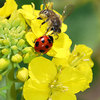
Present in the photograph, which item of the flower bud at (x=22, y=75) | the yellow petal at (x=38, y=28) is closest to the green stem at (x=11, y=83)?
the flower bud at (x=22, y=75)

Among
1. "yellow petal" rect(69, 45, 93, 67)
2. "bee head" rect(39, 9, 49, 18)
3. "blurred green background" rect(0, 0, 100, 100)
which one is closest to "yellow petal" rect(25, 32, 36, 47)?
"bee head" rect(39, 9, 49, 18)

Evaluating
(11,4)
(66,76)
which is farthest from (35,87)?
(11,4)

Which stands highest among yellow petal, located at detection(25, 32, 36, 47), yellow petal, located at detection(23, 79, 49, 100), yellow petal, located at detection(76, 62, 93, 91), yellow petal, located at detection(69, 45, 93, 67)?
yellow petal, located at detection(25, 32, 36, 47)

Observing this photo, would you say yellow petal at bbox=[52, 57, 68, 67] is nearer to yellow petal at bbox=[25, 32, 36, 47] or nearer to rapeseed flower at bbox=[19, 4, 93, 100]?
rapeseed flower at bbox=[19, 4, 93, 100]

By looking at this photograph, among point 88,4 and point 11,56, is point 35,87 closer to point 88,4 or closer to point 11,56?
point 11,56

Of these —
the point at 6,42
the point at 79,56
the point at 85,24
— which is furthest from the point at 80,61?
the point at 85,24

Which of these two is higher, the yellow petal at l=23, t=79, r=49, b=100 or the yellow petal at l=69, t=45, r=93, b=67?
the yellow petal at l=23, t=79, r=49, b=100

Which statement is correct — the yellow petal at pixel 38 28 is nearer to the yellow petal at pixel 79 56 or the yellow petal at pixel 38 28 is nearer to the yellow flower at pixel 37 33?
the yellow flower at pixel 37 33

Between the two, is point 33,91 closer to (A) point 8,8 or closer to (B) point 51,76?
(B) point 51,76
